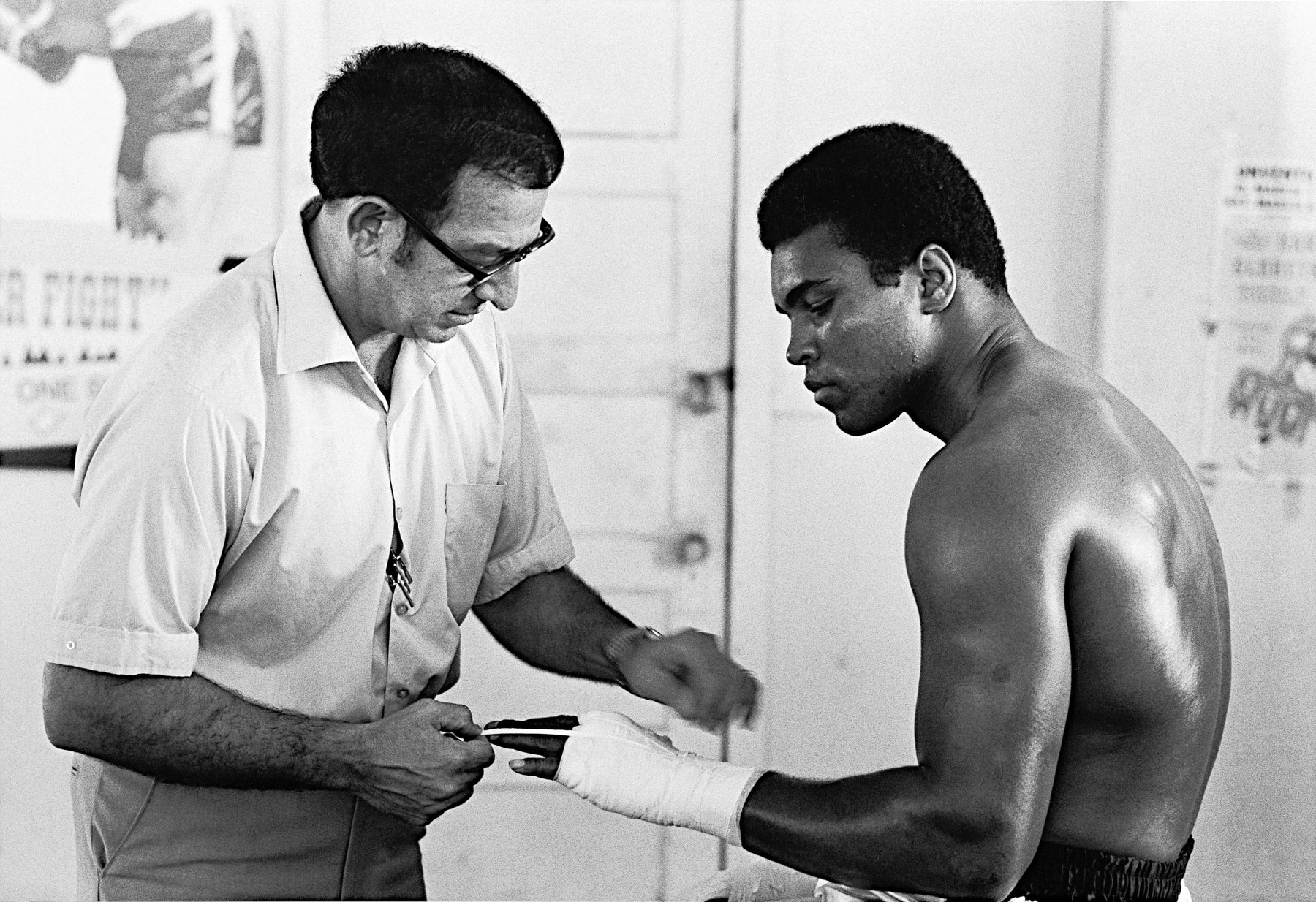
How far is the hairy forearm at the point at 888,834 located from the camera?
1334mm

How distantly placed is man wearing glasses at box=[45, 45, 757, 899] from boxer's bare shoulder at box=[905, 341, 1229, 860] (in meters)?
0.60

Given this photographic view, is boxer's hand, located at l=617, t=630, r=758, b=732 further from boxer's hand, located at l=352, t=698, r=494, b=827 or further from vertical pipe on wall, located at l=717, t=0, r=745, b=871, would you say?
vertical pipe on wall, located at l=717, t=0, r=745, b=871

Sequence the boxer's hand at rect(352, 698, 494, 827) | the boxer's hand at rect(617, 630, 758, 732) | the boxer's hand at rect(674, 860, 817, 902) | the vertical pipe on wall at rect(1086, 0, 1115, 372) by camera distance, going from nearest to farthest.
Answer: the boxer's hand at rect(352, 698, 494, 827), the boxer's hand at rect(674, 860, 817, 902), the boxer's hand at rect(617, 630, 758, 732), the vertical pipe on wall at rect(1086, 0, 1115, 372)

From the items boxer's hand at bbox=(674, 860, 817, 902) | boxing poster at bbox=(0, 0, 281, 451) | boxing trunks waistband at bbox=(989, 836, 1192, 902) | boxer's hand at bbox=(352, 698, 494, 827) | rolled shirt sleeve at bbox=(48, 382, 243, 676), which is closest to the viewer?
boxing trunks waistband at bbox=(989, 836, 1192, 902)

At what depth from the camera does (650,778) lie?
5.34 ft

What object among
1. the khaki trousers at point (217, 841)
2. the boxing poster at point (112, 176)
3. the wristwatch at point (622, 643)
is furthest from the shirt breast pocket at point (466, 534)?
the boxing poster at point (112, 176)

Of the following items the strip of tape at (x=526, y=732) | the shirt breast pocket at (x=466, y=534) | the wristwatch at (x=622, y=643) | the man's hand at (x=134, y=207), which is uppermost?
the man's hand at (x=134, y=207)

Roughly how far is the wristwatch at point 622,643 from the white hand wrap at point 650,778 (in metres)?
0.22

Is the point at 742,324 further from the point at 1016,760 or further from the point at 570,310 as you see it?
the point at 1016,760

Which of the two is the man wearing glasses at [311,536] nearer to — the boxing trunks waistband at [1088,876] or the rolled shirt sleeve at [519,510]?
the rolled shirt sleeve at [519,510]

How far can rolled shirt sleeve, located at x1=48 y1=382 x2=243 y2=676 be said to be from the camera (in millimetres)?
1524

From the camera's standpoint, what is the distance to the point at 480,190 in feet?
5.37

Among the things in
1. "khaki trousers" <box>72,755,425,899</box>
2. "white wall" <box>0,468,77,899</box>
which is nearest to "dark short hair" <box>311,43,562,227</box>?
"khaki trousers" <box>72,755,425,899</box>

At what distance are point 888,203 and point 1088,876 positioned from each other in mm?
778
